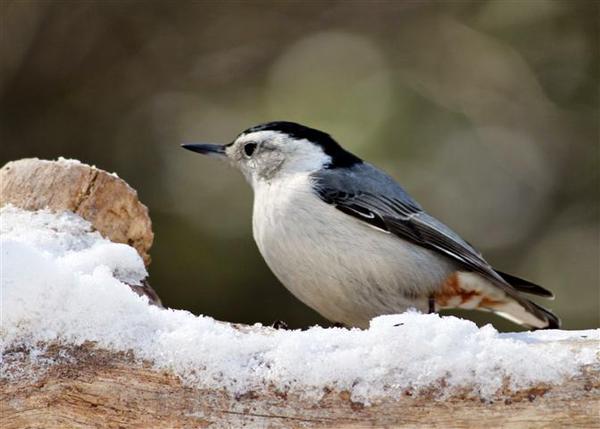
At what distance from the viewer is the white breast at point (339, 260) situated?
314 cm

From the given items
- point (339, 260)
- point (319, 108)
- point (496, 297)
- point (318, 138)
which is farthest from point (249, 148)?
point (319, 108)

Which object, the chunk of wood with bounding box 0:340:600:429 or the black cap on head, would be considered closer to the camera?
the chunk of wood with bounding box 0:340:600:429

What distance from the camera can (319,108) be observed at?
518cm

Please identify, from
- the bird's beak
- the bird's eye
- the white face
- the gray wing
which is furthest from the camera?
the bird's beak

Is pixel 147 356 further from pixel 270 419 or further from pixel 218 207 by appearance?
pixel 218 207

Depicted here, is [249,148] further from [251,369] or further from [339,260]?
[251,369]

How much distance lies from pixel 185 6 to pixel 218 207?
1.33 m

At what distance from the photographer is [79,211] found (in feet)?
9.82

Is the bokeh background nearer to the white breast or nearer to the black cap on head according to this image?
the black cap on head

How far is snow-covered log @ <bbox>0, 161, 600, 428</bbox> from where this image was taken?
2014mm

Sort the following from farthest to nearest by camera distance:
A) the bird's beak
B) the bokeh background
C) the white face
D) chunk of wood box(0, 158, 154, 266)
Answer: the bokeh background
the bird's beak
the white face
chunk of wood box(0, 158, 154, 266)

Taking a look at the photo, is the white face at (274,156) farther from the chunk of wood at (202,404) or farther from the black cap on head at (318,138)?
the chunk of wood at (202,404)

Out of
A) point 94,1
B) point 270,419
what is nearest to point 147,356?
point 270,419

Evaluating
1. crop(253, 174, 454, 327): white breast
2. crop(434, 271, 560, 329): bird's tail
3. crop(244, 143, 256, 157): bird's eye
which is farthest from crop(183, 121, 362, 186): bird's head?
crop(434, 271, 560, 329): bird's tail
